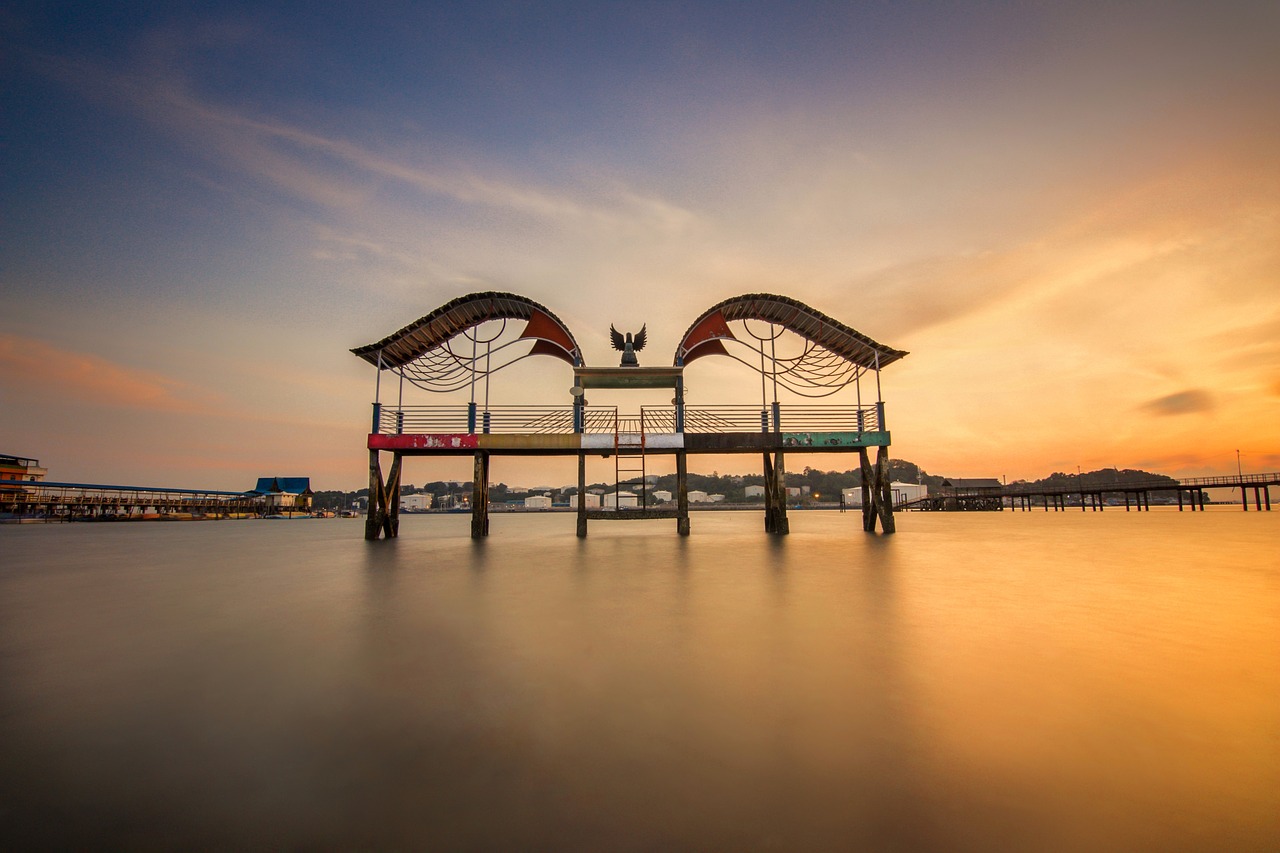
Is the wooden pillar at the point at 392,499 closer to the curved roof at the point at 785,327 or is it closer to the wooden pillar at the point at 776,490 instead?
the curved roof at the point at 785,327

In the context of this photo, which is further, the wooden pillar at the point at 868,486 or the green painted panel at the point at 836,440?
the wooden pillar at the point at 868,486

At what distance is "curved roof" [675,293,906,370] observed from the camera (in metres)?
19.5

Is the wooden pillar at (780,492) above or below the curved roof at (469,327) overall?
below

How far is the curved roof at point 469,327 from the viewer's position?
18656 mm

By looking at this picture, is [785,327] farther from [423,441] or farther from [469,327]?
[423,441]

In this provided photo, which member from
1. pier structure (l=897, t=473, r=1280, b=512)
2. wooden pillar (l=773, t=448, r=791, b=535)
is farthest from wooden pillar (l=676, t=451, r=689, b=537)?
pier structure (l=897, t=473, r=1280, b=512)

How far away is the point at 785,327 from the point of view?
20.9 meters

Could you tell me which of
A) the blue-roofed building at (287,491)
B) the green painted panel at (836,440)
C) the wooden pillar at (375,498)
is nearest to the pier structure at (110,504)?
the blue-roofed building at (287,491)

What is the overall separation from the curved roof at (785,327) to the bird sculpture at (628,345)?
1475 mm

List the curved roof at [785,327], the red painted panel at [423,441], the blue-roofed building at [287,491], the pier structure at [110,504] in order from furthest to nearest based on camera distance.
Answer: the blue-roofed building at [287,491], the pier structure at [110,504], the curved roof at [785,327], the red painted panel at [423,441]

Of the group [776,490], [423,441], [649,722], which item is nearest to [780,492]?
[776,490]

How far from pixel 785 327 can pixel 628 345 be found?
6.59 m

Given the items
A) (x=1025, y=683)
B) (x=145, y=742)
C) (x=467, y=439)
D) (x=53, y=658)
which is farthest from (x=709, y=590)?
(x=467, y=439)

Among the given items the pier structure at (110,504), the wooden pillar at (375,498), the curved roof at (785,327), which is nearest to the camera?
the wooden pillar at (375,498)
